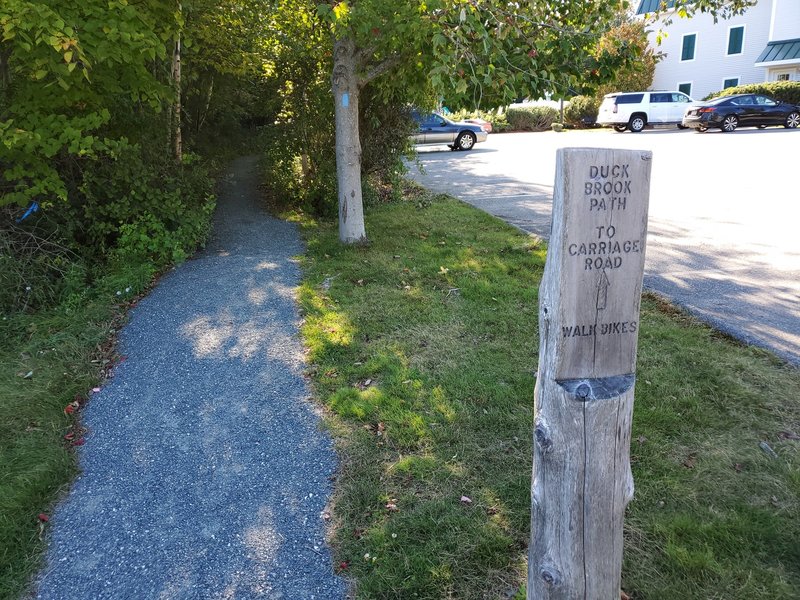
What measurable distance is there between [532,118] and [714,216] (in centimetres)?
2768

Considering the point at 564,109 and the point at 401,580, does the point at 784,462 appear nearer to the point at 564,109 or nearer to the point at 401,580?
the point at 401,580

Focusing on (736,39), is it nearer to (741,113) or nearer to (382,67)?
(741,113)

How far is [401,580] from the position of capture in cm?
267

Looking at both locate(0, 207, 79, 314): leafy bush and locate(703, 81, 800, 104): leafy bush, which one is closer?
locate(0, 207, 79, 314): leafy bush

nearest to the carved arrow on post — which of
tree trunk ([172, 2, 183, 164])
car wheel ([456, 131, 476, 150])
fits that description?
tree trunk ([172, 2, 183, 164])

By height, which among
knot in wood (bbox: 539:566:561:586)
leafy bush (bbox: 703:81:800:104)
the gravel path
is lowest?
the gravel path

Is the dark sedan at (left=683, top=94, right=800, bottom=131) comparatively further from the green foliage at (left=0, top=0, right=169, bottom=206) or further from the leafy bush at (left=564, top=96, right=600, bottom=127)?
the green foliage at (left=0, top=0, right=169, bottom=206)

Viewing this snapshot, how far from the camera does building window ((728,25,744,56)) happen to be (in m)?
33.6

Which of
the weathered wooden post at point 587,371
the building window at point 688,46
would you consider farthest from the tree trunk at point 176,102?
the building window at point 688,46

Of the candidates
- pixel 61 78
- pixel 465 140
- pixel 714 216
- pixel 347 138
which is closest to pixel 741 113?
pixel 465 140

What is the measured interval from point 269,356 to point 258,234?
4.55 metres

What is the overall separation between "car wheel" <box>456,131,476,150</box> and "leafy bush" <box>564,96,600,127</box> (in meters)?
12.6

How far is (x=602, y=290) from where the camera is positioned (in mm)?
2025

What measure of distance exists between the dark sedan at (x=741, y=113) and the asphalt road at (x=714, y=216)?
5.10m
